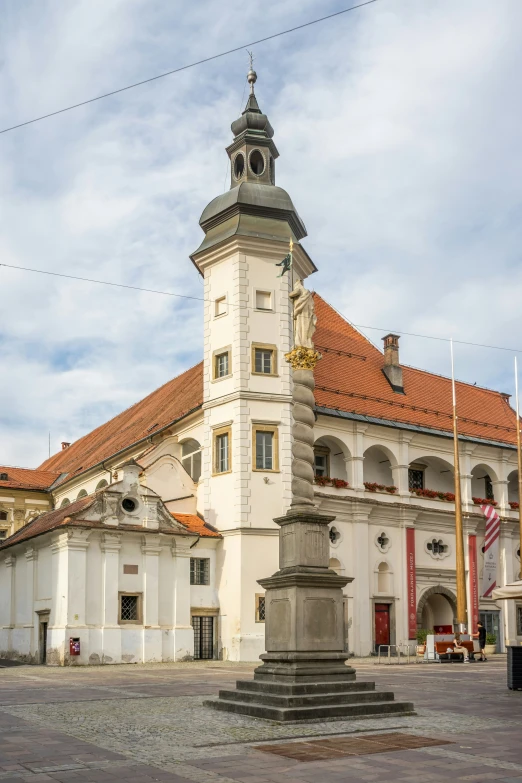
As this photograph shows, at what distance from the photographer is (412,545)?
130 ft

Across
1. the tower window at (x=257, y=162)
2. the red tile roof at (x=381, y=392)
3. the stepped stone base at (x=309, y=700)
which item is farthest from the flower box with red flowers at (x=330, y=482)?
the stepped stone base at (x=309, y=700)

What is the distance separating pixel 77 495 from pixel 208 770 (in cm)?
4191

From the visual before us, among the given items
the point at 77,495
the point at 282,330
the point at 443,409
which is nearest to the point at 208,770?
the point at 282,330

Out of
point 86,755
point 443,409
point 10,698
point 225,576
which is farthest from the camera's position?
point 443,409

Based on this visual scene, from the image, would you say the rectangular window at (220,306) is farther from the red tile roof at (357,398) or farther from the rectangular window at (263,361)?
the red tile roof at (357,398)

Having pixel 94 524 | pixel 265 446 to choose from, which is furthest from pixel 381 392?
pixel 94 524

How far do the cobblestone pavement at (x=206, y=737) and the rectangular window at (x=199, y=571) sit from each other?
48.6 feet

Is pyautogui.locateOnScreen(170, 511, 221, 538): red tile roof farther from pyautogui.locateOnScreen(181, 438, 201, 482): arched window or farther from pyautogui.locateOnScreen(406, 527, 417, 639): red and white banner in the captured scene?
pyautogui.locateOnScreen(406, 527, 417, 639): red and white banner

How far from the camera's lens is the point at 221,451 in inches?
1419

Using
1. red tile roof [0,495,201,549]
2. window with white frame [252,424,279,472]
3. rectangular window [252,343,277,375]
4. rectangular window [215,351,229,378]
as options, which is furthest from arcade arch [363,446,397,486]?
red tile roof [0,495,201,549]

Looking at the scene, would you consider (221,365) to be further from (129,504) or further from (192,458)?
(129,504)

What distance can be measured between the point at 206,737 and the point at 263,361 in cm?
2530

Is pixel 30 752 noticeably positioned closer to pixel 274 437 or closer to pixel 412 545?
pixel 274 437

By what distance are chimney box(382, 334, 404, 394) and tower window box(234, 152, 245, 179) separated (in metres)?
11.4
